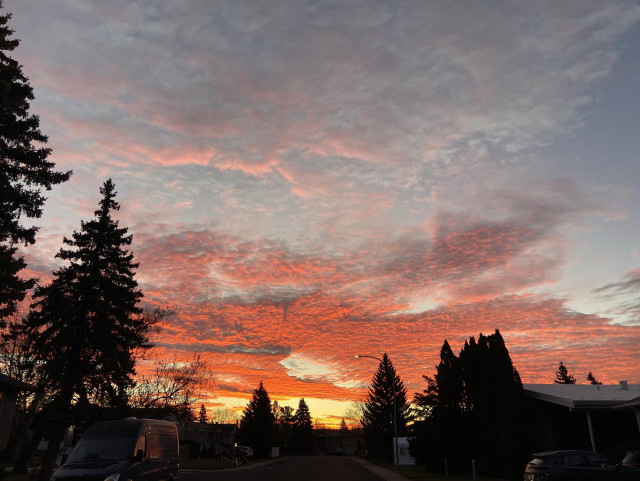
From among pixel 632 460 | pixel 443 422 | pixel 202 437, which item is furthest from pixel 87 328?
pixel 202 437

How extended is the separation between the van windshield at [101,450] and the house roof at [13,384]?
36.4ft

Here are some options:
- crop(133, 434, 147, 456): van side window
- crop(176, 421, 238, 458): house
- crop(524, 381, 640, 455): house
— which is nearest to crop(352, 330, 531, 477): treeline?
crop(524, 381, 640, 455): house

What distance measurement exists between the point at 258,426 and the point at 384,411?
20352 millimetres

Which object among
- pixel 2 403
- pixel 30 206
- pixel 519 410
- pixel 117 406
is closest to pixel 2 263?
pixel 30 206

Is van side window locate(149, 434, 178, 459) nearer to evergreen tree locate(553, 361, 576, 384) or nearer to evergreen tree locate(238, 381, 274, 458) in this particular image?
evergreen tree locate(238, 381, 274, 458)

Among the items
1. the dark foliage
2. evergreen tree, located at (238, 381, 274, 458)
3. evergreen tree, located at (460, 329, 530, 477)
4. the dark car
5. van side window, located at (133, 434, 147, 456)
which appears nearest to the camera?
van side window, located at (133, 434, 147, 456)

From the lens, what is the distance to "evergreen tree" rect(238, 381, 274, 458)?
2872 inches

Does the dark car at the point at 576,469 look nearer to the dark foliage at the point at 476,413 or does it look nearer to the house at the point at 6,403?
the dark foliage at the point at 476,413

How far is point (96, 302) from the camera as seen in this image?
26.4 m

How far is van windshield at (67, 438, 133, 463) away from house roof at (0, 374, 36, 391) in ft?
36.4

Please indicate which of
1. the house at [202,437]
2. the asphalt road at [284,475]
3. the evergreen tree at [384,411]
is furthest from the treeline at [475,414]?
the house at [202,437]

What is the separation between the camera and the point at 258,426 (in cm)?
7419

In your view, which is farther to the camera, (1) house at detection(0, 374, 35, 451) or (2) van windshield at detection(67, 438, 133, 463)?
(1) house at detection(0, 374, 35, 451)

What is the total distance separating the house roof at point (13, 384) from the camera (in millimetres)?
22150
